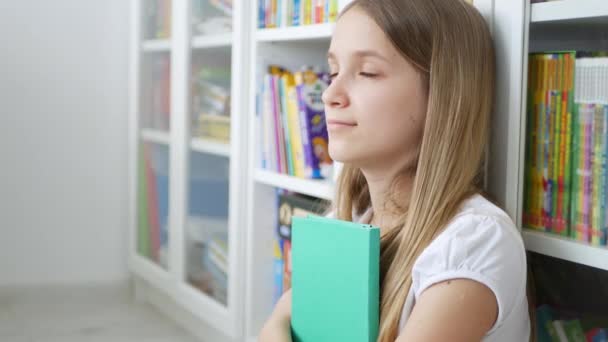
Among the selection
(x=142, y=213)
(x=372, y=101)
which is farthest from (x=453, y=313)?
(x=142, y=213)

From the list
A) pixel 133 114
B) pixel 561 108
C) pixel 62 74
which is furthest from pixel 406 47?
pixel 62 74

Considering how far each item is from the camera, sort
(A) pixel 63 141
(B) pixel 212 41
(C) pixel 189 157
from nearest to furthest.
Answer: (B) pixel 212 41, (C) pixel 189 157, (A) pixel 63 141

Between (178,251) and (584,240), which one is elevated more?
(584,240)

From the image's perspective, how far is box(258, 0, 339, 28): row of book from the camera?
1547mm

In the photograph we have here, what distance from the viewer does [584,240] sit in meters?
0.99

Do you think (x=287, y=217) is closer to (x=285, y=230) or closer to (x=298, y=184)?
(x=285, y=230)

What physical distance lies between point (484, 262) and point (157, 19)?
1.79 m

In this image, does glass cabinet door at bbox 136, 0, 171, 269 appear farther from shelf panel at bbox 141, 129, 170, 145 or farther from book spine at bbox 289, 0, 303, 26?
book spine at bbox 289, 0, 303, 26

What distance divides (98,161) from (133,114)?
1.04 ft

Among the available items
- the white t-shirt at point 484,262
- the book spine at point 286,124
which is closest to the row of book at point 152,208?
the book spine at point 286,124

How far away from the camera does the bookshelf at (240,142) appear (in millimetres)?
1026

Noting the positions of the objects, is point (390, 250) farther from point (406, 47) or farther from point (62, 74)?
point (62, 74)

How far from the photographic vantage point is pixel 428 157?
994 mm

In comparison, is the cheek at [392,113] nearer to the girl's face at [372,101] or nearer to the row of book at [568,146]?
the girl's face at [372,101]
